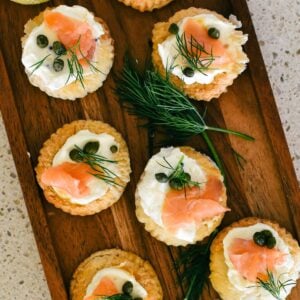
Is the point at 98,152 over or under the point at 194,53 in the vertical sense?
under

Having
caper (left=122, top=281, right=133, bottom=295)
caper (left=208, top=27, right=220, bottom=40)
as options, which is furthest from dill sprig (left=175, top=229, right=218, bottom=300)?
caper (left=208, top=27, right=220, bottom=40)

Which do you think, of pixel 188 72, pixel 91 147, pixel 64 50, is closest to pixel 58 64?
pixel 64 50

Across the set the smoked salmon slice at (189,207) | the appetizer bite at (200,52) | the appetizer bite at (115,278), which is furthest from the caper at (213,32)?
the appetizer bite at (115,278)

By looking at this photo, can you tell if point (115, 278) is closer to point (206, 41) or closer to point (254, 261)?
point (254, 261)

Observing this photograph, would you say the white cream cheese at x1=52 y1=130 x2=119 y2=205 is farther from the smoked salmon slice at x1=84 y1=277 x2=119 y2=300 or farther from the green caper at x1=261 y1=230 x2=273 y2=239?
the green caper at x1=261 y1=230 x2=273 y2=239

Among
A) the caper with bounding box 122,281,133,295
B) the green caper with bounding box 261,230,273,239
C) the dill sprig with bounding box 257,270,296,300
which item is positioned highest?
the green caper with bounding box 261,230,273,239

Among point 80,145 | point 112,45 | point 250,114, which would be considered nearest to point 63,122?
point 80,145

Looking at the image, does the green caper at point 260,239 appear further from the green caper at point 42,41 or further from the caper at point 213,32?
the green caper at point 42,41

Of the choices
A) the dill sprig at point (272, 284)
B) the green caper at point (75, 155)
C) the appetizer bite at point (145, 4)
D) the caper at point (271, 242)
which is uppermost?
the appetizer bite at point (145, 4)
